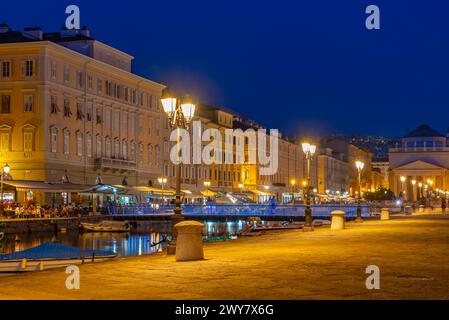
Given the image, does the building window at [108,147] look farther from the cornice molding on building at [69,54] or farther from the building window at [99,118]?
the cornice molding on building at [69,54]

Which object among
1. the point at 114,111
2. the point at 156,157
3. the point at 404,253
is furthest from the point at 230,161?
the point at 404,253

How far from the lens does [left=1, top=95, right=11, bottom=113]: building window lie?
6931 cm

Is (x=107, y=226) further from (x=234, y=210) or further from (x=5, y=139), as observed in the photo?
(x=234, y=210)

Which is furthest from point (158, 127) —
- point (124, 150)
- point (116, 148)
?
point (116, 148)

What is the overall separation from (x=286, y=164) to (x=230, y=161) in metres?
31.5

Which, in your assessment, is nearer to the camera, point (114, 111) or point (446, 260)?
point (446, 260)

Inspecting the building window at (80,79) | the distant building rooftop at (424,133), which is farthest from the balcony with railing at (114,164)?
the distant building rooftop at (424,133)

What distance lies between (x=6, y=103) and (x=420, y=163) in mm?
123010

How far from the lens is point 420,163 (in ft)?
564

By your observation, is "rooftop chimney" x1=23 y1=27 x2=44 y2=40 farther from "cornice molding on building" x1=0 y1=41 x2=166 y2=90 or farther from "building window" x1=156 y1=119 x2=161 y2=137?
"building window" x1=156 y1=119 x2=161 y2=137

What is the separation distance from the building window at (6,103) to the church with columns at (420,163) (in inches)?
4343

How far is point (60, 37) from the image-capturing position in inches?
3179

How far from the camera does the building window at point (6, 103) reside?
6931 cm
